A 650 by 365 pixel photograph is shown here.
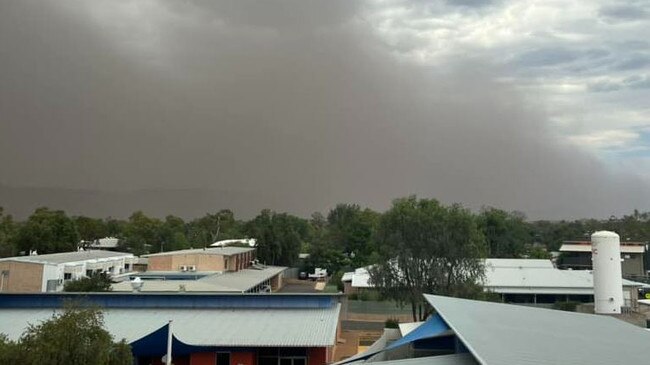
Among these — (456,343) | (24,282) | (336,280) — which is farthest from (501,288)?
(24,282)

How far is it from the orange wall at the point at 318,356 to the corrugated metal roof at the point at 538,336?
4538 mm

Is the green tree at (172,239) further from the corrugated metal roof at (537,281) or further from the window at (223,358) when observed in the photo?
the window at (223,358)

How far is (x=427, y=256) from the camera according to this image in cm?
3525

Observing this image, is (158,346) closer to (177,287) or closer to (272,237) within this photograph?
(177,287)

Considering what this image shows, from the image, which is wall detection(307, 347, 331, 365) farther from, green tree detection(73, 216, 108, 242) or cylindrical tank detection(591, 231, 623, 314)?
green tree detection(73, 216, 108, 242)

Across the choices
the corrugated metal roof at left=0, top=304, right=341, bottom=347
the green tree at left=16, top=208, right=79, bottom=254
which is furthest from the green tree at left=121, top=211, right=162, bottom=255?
the corrugated metal roof at left=0, top=304, right=341, bottom=347

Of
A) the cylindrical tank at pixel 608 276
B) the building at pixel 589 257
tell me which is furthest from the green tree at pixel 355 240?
the cylindrical tank at pixel 608 276

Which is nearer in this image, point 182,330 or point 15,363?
point 15,363

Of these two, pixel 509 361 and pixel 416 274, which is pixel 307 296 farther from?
pixel 509 361

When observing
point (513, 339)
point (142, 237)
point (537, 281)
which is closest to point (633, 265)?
point (537, 281)

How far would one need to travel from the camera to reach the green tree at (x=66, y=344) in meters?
11.1

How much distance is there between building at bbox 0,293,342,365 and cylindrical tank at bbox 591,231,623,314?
795 inches

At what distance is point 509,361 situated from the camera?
1170 centimetres

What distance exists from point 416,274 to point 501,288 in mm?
13517
